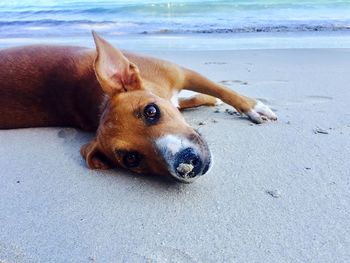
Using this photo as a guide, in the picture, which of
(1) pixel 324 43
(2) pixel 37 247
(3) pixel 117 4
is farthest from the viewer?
(3) pixel 117 4

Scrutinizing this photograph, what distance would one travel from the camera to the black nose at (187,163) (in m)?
3.08

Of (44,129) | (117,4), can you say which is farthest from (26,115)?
(117,4)

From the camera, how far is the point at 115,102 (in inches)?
148

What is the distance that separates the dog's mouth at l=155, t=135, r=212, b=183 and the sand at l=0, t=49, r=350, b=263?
0.48ft

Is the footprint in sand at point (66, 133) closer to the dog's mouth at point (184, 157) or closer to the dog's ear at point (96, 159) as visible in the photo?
the dog's ear at point (96, 159)

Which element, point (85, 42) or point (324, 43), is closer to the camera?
point (324, 43)

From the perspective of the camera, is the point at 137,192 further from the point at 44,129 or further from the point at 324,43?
the point at 324,43

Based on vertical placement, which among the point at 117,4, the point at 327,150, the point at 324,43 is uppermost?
the point at 327,150

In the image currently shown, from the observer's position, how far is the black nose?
3084 millimetres

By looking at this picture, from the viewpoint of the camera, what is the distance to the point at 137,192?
3.33 meters

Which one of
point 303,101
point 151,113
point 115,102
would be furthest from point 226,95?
point 151,113

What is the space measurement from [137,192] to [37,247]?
0.85 metres

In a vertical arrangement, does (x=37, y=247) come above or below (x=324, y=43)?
above

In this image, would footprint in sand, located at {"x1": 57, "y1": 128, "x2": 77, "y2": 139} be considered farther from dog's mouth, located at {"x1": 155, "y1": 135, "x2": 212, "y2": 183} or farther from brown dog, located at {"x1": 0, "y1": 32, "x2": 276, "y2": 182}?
dog's mouth, located at {"x1": 155, "y1": 135, "x2": 212, "y2": 183}
